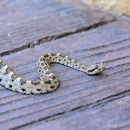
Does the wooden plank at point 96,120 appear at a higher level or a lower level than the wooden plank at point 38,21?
lower

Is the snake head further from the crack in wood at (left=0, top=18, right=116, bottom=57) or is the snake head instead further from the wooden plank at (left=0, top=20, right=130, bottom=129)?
the crack in wood at (left=0, top=18, right=116, bottom=57)

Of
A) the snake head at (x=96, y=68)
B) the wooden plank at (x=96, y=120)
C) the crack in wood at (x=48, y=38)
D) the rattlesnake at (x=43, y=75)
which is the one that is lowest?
the wooden plank at (x=96, y=120)

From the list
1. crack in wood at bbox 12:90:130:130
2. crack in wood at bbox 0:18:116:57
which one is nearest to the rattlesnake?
crack in wood at bbox 0:18:116:57

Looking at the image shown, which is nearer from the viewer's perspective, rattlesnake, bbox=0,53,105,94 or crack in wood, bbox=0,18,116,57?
rattlesnake, bbox=0,53,105,94

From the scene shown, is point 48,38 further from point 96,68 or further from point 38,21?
point 96,68

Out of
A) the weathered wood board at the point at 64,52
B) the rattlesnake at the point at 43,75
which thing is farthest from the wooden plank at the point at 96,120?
the rattlesnake at the point at 43,75

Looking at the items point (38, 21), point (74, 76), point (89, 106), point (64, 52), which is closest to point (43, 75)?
point (74, 76)

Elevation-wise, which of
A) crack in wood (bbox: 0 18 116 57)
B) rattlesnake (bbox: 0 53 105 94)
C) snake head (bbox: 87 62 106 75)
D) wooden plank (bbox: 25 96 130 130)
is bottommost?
wooden plank (bbox: 25 96 130 130)

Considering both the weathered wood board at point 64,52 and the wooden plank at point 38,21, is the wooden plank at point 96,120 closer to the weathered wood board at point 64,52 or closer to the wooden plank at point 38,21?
the weathered wood board at point 64,52
